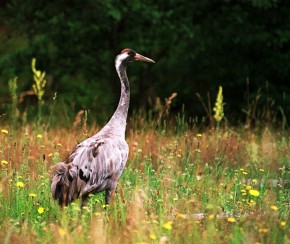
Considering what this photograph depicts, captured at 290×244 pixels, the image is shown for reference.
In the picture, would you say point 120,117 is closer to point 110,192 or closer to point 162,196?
point 110,192

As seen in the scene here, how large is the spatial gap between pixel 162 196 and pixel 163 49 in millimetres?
12641

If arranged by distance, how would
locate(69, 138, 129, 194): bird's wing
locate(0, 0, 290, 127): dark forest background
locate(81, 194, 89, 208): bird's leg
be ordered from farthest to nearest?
locate(0, 0, 290, 127): dark forest background
locate(81, 194, 89, 208): bird's leg
locate(69, 138, 129, 194): bird's wing

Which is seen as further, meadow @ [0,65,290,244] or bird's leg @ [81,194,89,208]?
bird's leg @ [81,194,89,208]

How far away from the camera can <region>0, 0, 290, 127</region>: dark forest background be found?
591 inches

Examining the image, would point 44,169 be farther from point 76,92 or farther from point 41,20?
point 76,92

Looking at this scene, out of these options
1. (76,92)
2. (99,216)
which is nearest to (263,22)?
(76,92)

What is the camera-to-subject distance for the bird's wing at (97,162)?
6.23 metres

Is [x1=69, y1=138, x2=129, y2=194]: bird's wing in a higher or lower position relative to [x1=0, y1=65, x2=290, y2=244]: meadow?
higher

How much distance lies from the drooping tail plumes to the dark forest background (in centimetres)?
773

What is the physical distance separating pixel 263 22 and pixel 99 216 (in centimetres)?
1156

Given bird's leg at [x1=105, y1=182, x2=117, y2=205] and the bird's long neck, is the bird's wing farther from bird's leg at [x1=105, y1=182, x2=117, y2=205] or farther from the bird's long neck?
the bird's long neck

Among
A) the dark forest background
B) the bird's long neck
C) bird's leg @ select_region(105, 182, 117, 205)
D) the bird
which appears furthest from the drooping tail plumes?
the dark forest background

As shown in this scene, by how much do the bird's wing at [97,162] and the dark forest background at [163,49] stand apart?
725 centimetres

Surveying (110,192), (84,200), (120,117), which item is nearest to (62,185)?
(84,200)
